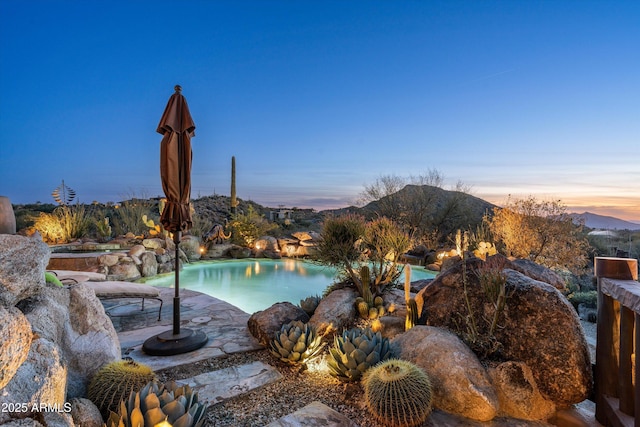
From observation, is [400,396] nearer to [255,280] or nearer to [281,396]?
[281,396]

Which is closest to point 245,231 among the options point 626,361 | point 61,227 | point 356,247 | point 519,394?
point 61,227

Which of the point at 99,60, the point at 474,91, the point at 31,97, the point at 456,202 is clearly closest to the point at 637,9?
the point at 474,91

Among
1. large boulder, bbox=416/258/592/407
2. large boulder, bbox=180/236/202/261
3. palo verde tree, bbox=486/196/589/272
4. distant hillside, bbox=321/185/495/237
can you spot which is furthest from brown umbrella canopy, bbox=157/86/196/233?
distant hillside, bbox=321/185/495/237

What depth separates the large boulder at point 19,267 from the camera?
1.64 m

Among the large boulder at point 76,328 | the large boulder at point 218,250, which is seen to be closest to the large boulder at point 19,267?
the large boulder at point 76,328

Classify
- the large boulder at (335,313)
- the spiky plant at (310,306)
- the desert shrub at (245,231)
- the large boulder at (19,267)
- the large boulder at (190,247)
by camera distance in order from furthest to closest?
1. the desert shrub at (245,231)
2. the large boulder at (190,247)
3. the spiky plant at (310,306)
4. the large boulder at (335,313)
5. the large boulder at (19,267)

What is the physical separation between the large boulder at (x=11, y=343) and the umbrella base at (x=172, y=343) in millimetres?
2367

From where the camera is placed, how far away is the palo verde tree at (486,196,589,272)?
8.16 metres

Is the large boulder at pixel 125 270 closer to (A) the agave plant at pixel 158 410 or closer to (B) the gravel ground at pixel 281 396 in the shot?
(B) the gravel ground at pixel 281 396

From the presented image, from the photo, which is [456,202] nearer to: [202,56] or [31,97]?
[202,56]

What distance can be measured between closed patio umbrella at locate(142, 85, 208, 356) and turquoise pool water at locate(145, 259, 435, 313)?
10.1 feet

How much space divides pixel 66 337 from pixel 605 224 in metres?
15.6

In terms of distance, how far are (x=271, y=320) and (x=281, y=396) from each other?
1.23 meters

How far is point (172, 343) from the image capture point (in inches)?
139
